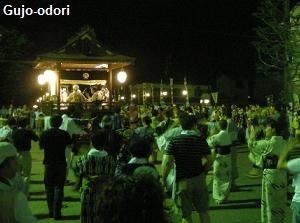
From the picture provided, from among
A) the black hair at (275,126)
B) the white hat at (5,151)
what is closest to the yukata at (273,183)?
the black hair at (275,126)

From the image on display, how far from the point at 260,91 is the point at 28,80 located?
1144 inches

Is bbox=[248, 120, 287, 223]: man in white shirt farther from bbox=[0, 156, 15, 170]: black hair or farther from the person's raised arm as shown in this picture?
bbox=[0, 156, 15, 170]: black hair

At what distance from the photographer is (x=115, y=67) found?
23469mm

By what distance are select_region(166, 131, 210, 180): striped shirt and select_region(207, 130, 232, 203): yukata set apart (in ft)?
10.7

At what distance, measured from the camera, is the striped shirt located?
6.86 m

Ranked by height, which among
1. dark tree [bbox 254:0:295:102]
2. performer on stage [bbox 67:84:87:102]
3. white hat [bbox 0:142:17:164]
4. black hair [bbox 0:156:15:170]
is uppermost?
dark tree [bbox 254:0:295:102]

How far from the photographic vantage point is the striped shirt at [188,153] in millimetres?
6855

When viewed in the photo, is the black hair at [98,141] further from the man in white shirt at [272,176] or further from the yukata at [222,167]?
the yukata at [222,167]

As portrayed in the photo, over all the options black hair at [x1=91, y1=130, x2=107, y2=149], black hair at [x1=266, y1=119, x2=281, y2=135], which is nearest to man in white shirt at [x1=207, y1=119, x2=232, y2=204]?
black hair at [x1=266, y1=119, x2=281, y2=135]

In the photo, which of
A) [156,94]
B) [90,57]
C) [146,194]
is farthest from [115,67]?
[156,94]

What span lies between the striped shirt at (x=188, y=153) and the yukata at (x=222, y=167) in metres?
3.27

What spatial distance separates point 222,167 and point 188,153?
3.57 m

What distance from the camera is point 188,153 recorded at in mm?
6848

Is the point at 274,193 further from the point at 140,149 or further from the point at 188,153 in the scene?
Result: the point at 140,149
